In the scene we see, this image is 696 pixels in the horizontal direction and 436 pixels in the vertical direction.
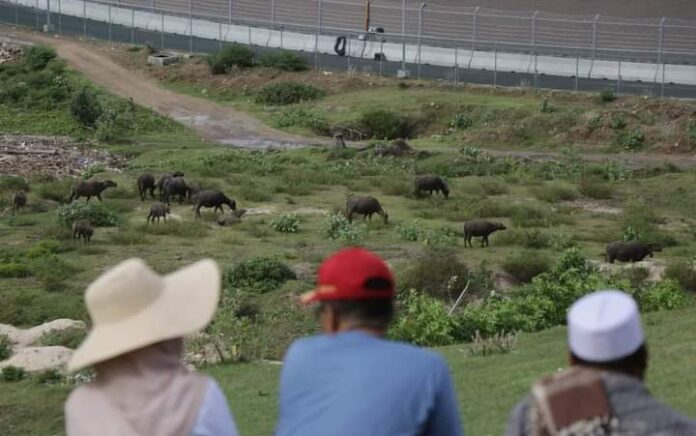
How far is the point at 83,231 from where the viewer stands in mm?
30047

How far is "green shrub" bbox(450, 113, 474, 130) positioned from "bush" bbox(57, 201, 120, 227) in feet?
60.5

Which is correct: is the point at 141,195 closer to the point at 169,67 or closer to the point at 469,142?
the point at 469,142

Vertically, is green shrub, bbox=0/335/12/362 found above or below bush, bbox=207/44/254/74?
below

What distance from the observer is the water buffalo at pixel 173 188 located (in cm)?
3522

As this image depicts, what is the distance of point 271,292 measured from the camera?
79.2 feet

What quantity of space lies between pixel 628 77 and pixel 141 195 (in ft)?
75.4

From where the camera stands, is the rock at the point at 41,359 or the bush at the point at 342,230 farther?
the bush at the point at 342,230

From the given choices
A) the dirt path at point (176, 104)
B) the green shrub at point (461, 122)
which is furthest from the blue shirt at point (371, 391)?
the green shrub at point (461, 122)

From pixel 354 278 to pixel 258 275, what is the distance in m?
19.4

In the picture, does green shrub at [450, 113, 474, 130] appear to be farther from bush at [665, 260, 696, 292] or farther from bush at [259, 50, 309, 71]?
bush at [665, 260, 696, 292]

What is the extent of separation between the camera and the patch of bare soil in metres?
40.8

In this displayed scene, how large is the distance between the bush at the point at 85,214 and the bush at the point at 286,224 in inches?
136

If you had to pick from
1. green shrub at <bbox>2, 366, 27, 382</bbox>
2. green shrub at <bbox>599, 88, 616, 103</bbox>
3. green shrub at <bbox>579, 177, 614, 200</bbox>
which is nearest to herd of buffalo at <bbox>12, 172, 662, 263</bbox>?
green shrub at <bbox>579, 177, 614, 200</bbox>

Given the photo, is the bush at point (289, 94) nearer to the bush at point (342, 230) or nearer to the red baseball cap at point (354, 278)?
the bush at point (342, 230)
